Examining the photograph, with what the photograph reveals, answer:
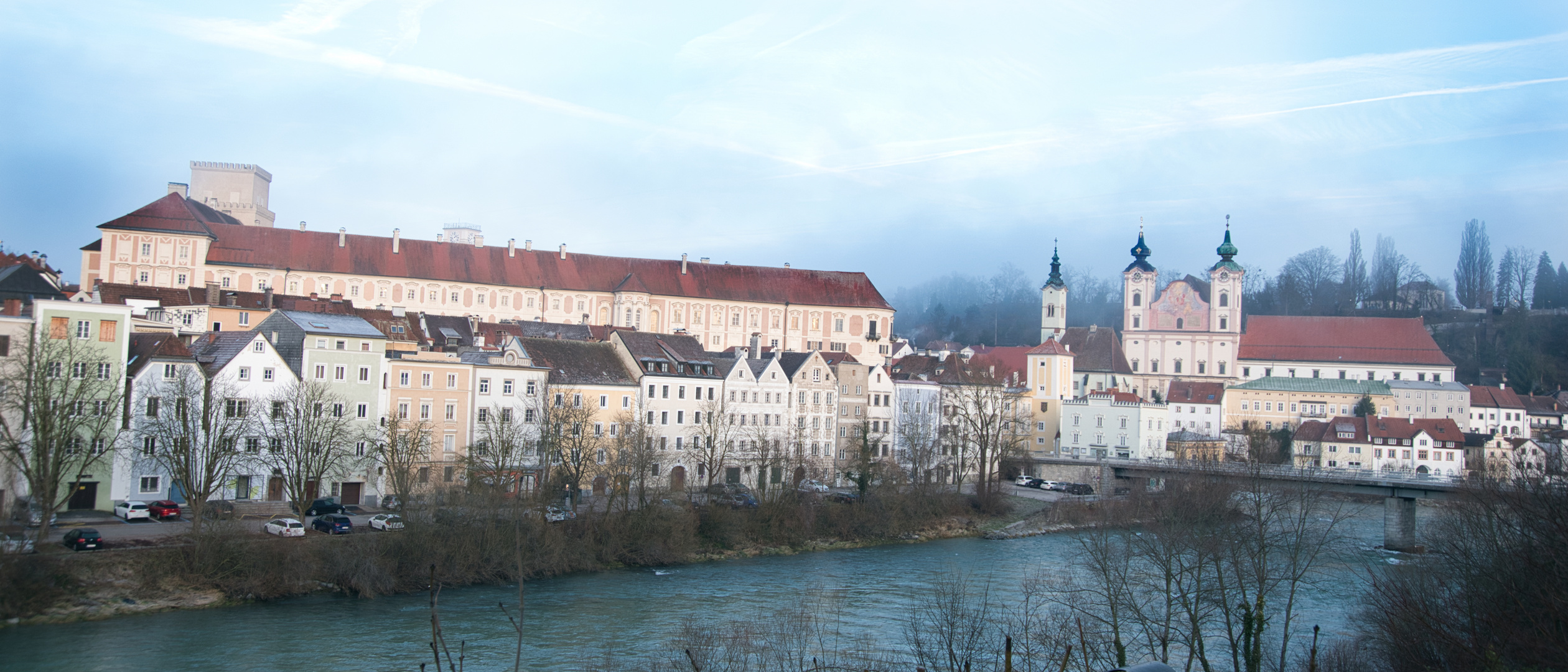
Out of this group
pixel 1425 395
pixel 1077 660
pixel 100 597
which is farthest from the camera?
pixel 1425 395

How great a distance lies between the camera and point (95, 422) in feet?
102

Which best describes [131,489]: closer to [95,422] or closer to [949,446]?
[95,422]

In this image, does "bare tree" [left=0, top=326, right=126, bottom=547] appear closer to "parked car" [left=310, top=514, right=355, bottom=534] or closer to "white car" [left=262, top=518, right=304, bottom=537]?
"white car" [left=262, top=518, right=304, bottom=537]

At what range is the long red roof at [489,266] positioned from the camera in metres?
64.2

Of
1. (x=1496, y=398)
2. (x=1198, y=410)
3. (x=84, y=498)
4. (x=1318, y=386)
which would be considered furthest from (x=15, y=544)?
(x=1496, y=398)

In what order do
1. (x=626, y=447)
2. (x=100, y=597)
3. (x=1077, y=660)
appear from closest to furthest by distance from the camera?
(x=1077, y=660)
(x=100, y=597)
(x=626, y=447)

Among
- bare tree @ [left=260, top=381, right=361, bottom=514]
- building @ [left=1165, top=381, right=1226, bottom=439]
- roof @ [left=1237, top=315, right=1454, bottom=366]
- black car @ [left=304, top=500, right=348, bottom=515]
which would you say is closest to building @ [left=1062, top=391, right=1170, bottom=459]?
Answer: building @ [left=1165, top=381, right=1226, bottom=439]

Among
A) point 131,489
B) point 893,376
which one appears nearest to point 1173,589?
point 131,489

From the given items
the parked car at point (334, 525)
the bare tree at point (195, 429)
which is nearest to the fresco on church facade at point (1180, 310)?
the bare tree at point (195, 429)

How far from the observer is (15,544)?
25297 mm

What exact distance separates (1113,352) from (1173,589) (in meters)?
54.5

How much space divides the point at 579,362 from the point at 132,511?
16371 mm

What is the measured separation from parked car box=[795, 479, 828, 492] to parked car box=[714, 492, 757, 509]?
1.71 m

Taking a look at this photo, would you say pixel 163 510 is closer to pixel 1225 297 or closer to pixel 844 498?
pixel 844 498
